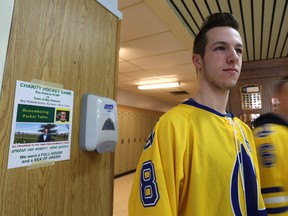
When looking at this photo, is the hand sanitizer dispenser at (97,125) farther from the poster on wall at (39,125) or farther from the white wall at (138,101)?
the white wall at (138,101)

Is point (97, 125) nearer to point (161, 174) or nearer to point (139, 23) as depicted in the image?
point (161, 174)

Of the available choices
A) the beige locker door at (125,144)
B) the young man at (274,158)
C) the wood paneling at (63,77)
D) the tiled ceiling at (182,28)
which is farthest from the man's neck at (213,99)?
the beige locker door at (125,144)

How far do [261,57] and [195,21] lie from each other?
1.33 meters

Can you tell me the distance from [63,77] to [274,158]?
92 centimetres

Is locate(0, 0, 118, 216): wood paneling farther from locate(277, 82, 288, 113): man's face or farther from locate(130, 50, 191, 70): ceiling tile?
locate(130, 50, 191, 70): ceiling tile

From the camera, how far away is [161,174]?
598mm

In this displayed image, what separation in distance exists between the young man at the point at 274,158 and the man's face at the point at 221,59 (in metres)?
0.27

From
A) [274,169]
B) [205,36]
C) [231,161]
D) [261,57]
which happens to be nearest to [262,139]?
[274,169]

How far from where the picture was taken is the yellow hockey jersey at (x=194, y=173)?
0.60m

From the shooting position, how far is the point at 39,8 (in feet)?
2.27

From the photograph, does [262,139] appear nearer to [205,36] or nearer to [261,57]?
[205,36]

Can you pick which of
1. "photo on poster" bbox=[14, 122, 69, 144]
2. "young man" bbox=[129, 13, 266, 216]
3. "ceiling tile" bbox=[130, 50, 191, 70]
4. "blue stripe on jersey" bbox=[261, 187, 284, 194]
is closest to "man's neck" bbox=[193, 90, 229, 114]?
"young man" bbox=[129, 13, 266, 216]

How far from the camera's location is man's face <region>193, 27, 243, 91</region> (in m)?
0.78

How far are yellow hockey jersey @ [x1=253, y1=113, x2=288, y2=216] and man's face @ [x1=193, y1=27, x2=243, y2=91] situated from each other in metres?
0.28
